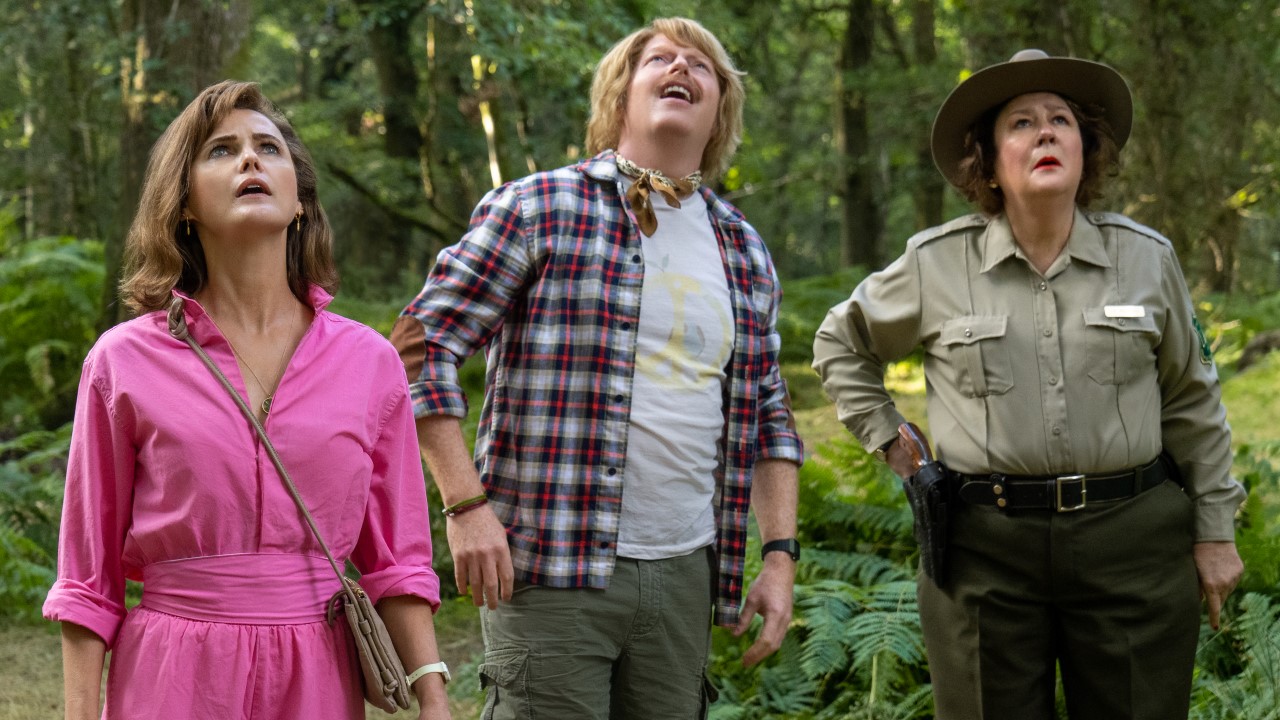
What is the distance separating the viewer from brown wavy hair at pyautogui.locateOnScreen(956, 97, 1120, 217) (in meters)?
3.51

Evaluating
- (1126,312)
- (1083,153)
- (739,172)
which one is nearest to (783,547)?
(1126,312)

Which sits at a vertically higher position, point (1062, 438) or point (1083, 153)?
point (1083, 153)

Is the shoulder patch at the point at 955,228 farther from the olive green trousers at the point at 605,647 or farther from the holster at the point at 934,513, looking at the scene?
the olive green trousers at the point at 605,647

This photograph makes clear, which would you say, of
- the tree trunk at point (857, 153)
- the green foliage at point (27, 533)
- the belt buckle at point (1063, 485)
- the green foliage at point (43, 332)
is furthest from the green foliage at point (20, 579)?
the tree trunk at point (857, 153)

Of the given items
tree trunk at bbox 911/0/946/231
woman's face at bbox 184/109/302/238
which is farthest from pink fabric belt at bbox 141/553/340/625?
tree trunk at bbox 911/0/946/231

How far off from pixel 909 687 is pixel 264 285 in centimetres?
326

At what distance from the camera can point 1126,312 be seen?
318cm

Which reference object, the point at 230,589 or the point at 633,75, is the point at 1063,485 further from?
the point at 230,589

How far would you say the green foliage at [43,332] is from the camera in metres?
9.86

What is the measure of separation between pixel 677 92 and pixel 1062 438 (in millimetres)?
1323

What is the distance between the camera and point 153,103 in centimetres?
786

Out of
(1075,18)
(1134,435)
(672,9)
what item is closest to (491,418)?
(1134,435)

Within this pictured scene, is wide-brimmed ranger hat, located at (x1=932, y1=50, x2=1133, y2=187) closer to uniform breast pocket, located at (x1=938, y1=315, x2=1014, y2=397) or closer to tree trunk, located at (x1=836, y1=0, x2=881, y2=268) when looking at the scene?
uniform breast pocket, located at (x1=938, y1=315, x2=1014, y2=397)

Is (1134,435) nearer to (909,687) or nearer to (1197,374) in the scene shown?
(1197,374)
